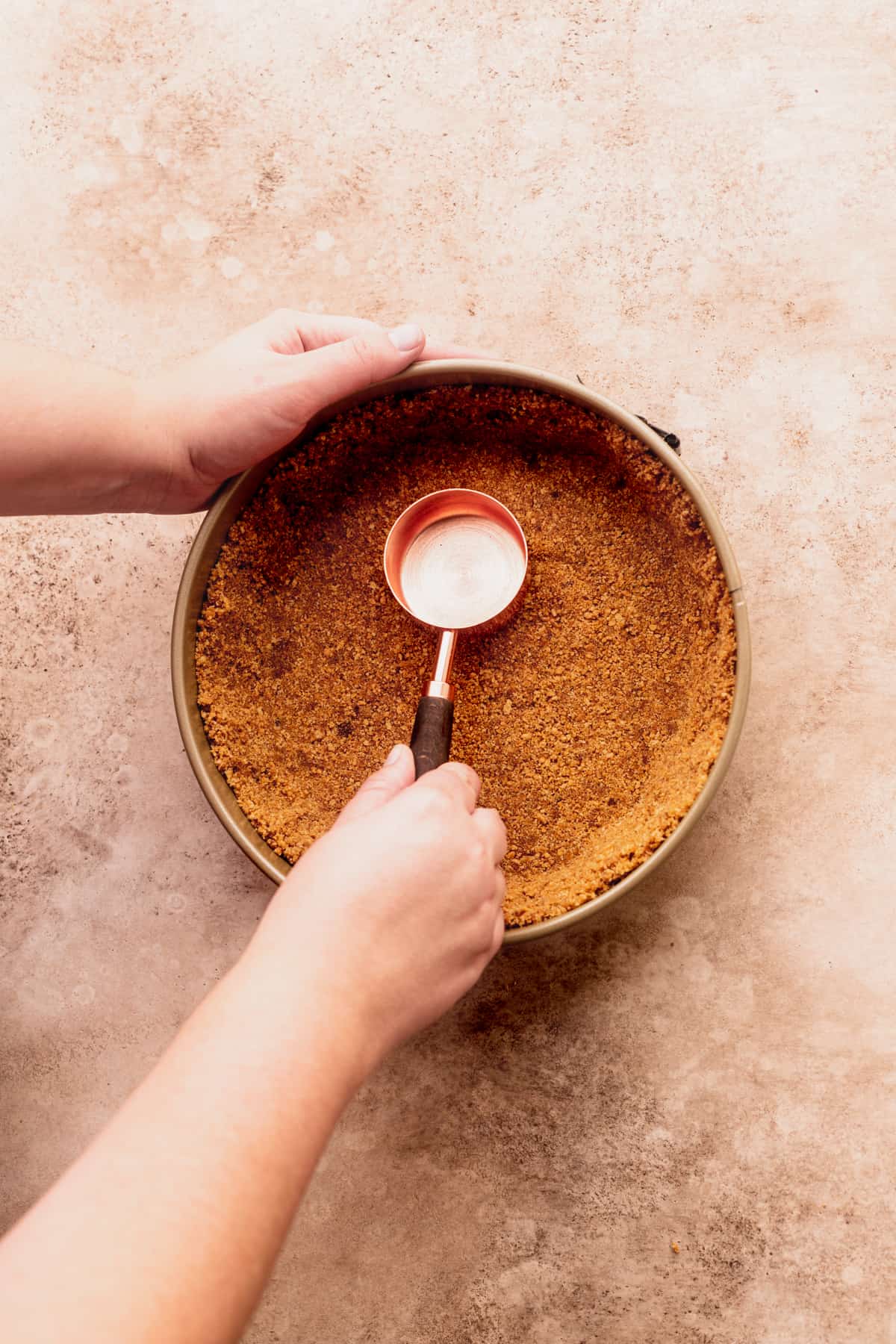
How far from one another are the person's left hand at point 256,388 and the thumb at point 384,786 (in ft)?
1.12

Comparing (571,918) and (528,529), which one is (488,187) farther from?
(571,918)

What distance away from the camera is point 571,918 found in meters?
0.88

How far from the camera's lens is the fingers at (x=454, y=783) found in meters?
0.79

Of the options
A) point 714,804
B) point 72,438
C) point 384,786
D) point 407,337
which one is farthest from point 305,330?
point 714,804

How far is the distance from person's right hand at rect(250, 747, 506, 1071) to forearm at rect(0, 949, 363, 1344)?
0.03 metres

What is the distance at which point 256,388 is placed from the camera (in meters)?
0.89

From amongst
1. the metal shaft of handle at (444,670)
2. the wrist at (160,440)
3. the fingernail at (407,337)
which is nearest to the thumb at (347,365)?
the fingernail at (407,337)

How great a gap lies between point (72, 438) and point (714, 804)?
0.79 meters

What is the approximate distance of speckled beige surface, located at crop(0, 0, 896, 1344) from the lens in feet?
3.45

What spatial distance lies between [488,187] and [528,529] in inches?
16.6

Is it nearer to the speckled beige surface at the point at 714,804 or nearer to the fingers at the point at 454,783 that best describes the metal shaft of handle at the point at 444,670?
the fingers at the point at 454,783

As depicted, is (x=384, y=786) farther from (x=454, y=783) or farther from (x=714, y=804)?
(x=714, y=804)

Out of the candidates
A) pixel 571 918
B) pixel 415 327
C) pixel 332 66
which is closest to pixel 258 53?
pixel 332 66

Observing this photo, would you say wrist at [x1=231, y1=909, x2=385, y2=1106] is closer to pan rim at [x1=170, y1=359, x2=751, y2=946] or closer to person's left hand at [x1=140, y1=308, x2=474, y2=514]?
pan rim at [x1=170, y1=359, x2=751, y2=946]
